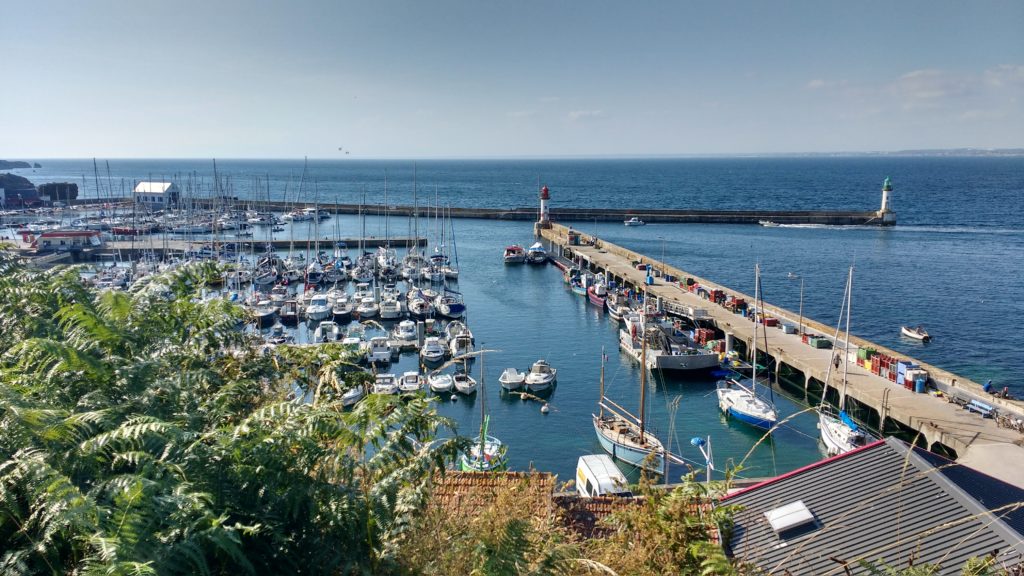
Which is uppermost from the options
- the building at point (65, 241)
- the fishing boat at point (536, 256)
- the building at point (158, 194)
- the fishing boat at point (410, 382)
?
the building at point (158, 194)

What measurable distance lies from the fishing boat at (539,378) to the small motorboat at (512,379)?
210 millimetres

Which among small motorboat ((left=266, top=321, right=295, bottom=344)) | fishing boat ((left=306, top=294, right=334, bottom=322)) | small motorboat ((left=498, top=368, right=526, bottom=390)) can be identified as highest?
fishing boat ((left=306, top=294, right=334, bottom=322))

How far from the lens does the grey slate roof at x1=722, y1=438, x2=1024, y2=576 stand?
21.9 feet

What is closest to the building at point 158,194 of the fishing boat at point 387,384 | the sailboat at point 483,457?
the fishing boat at point 387,384

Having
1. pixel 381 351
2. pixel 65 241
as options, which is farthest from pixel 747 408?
pixel 65 241

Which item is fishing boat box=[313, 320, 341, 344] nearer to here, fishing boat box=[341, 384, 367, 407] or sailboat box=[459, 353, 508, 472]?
fishing boat box=[341, 384, 367, 407]

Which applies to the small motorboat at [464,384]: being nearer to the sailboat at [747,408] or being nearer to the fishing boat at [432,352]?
the fishing boat at [432,352]

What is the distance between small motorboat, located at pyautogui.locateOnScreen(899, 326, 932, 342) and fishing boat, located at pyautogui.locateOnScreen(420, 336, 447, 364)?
2646 cm

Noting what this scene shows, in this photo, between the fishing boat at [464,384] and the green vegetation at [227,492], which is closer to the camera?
the green vegetation at [227,492]

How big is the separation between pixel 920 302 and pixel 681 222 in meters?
48.7

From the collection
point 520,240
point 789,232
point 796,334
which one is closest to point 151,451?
point 796,334

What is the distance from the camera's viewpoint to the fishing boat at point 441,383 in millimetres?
29172

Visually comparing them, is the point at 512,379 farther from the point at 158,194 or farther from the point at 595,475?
the point at 158,194

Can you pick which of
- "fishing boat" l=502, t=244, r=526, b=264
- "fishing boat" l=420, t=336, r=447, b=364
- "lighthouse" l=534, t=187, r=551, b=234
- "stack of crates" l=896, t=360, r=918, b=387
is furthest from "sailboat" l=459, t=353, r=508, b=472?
"lighthouse" l=534, t=187, r=551, b=234
